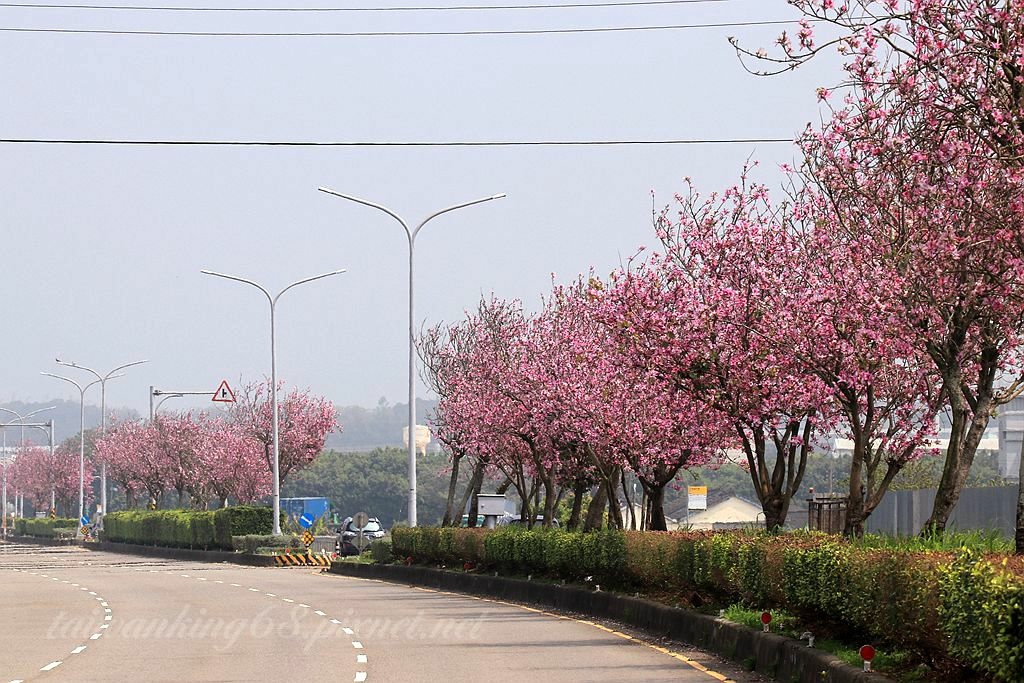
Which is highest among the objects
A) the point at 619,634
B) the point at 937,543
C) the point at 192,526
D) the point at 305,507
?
the point at 305,507

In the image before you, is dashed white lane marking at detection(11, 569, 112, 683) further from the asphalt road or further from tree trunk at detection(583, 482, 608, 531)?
tree trunk at detection(583, 482, 608, 531)

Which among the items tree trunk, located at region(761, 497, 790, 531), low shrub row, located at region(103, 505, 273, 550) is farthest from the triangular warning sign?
tree trunk, located at region(761, 497, 790, 531)

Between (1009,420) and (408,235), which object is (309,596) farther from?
(1009,420)

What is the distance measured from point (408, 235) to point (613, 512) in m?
12.2

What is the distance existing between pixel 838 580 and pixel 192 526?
6146 cm

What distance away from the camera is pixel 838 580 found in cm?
1766

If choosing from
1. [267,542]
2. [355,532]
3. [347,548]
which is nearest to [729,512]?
[355,532]

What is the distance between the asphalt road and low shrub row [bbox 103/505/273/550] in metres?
29.6

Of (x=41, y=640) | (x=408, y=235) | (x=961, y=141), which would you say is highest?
(x=408, y=235)

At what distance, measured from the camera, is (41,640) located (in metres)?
25.2

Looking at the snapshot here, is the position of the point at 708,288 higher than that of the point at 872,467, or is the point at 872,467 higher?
the point at 708,288

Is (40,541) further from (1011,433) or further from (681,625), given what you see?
(681,625)

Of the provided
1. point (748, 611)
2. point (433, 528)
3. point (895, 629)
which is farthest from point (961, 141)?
point (433, 528)

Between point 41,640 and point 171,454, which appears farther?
point 171,454
